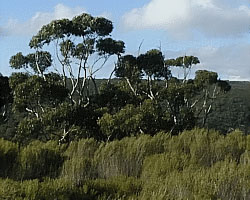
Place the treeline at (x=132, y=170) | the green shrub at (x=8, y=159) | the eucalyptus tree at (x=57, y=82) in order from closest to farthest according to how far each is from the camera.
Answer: the treeline at (x=132, y=170) → the green shrub at (x=8, y=159) → the eucalyptus tree at (x=57, y=82)

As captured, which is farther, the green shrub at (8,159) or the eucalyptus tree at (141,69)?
the eucalyptus tree at (141,69)

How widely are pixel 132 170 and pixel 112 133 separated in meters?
18.2

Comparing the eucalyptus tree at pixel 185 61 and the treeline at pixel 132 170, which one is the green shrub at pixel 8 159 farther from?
the eucalyptus tree at pixel 185 61

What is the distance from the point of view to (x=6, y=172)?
8.52 metres

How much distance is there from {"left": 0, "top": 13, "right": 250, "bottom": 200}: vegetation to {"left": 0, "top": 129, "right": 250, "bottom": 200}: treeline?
0.02 metres

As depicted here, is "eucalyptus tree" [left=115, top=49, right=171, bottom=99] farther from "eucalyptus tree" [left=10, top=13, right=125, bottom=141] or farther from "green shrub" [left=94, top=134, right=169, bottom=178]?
"green shrub" [left=94, top=134, right=169, bottom=178]

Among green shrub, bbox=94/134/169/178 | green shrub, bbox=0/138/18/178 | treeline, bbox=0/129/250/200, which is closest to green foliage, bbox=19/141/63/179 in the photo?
treeline, bbox=0/129/250/200

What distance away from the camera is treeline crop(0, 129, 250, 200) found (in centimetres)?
607

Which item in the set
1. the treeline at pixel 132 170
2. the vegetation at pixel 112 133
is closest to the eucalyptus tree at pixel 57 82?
the vegetation at pixel 112 133

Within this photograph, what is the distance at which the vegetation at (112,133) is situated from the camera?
21.1 feet

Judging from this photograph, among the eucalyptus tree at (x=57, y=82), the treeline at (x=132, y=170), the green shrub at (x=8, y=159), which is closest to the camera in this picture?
the treeline at (x=132, y=170)

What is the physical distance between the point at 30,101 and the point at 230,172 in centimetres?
2084

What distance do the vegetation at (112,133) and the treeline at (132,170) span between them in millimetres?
16

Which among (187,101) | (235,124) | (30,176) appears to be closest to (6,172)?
(30,176)
